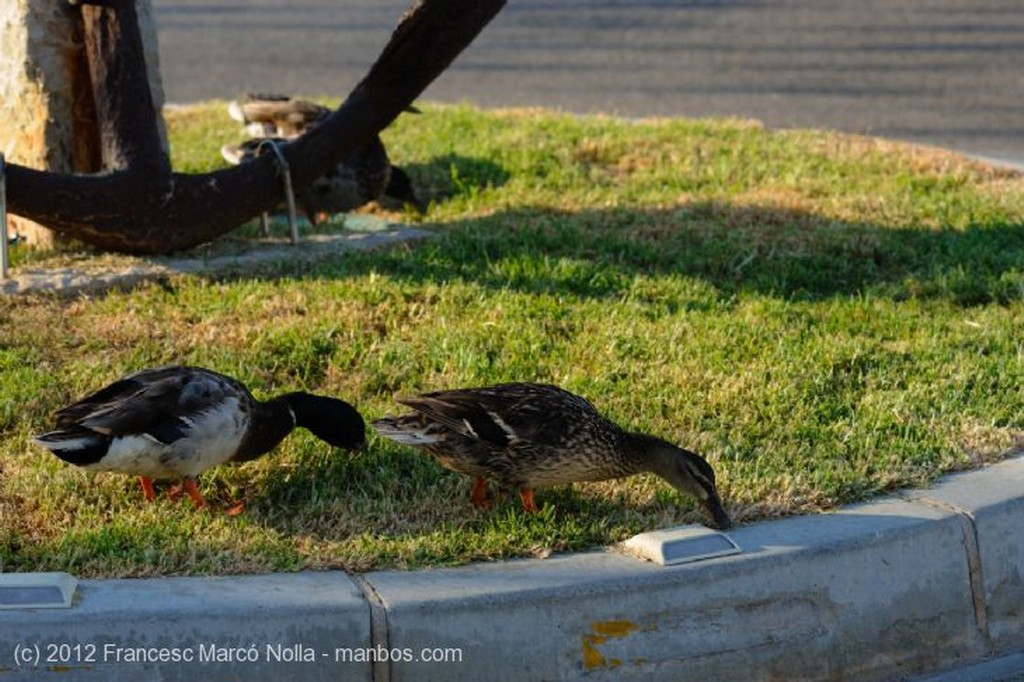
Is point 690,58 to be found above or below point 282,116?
below

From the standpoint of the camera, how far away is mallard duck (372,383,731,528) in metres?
4.63

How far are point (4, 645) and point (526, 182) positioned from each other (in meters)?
4.86

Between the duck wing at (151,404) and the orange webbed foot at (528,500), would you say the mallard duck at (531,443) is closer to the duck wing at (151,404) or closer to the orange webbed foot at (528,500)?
the orange webbed foot at (528,500)

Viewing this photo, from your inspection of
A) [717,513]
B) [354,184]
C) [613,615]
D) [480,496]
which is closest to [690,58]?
[354,184]

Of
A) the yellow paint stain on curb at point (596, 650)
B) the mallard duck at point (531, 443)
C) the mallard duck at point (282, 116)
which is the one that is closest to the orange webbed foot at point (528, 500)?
the mallard duck at point (531, 443)

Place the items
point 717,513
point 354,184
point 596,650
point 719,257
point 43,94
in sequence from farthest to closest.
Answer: point 354,184 → point 43,94 → point 719,257 → point 717,513 → point 596,650

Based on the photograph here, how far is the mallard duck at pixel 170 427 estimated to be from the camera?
14.9 ft

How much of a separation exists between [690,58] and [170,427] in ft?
28.3

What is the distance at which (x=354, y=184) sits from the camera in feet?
26.4

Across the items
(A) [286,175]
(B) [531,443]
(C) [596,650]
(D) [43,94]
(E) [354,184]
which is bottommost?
(C) [596,650]

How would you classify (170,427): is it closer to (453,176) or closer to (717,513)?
(717,513)

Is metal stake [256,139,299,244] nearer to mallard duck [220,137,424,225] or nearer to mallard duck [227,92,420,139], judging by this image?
mallard duck [220,137,424,225]

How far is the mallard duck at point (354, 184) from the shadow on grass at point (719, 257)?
2.22 feet


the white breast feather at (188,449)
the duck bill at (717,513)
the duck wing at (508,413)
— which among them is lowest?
the duck bill at (717,513)
